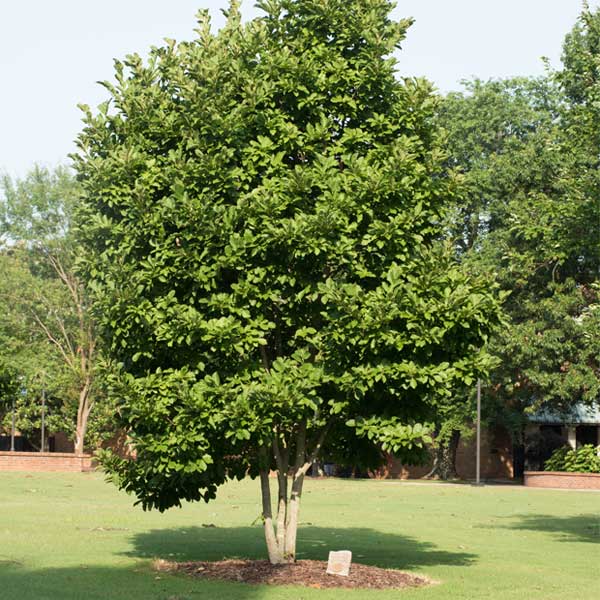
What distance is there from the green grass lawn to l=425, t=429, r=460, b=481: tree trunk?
66.5 feet

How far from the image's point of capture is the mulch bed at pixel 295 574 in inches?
590

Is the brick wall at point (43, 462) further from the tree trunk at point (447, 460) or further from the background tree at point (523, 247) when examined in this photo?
the background tree at point (523, 247)

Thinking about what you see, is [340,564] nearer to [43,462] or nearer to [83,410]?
[43,462]

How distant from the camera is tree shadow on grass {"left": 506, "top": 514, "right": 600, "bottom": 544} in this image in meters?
23.6

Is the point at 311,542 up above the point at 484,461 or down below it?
below

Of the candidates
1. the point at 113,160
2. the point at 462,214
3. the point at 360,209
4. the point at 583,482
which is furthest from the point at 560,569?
the point at 462,214

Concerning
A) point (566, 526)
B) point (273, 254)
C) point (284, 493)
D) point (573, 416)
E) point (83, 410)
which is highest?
point (273, 254)

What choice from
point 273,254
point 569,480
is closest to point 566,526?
point 273,254

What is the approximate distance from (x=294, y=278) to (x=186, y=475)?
9.86 ft

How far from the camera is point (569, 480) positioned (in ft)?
154

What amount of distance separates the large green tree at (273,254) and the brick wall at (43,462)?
37.6m

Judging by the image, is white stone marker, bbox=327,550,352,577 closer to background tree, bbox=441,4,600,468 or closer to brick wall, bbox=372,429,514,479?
background tree, bbox=441,4,600,468

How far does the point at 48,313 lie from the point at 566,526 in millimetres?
39872

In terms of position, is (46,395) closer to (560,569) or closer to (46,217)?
(46,217)
